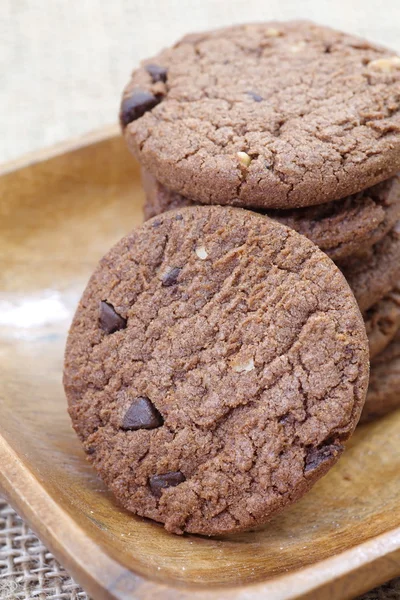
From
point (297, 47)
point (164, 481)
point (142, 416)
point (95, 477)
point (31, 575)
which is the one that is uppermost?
point (297, 47)

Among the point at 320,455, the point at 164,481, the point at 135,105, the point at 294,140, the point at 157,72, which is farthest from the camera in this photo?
the point at 157,72

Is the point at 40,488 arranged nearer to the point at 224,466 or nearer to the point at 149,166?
the point at 224,466

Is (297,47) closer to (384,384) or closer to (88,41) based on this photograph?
(384,384)

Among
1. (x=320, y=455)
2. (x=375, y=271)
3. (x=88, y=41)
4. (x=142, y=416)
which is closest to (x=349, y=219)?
(x=375, y=271)

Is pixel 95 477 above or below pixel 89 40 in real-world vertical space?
below

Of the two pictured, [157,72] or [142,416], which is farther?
[157,72]

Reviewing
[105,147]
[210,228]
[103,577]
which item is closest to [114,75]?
[105,147]

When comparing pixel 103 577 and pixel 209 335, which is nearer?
pixel 103 577
